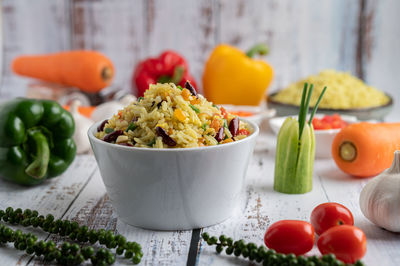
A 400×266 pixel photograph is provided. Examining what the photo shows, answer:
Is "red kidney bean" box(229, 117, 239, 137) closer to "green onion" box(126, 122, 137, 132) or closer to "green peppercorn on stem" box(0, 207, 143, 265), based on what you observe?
"green onion" box(126, 122, 137, 132)

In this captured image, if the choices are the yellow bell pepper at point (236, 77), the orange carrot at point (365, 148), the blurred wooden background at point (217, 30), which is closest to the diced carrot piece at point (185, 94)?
the orange carrot at point (365, 148)

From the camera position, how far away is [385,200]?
1897 millimetres

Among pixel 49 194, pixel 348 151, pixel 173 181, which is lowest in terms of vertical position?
pixel 49 194

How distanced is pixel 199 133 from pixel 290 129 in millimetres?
584

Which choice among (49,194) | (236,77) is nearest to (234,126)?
(49,194)

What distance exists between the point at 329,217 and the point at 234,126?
0.51 meters

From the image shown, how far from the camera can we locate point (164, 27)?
521 cm

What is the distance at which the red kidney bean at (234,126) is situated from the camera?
2.03 metres

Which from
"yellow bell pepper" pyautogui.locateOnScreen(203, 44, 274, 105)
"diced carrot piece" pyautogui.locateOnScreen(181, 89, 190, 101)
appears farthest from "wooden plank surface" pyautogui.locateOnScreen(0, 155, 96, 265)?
"yellow bell pepper" pyautogui.locateOnScreen(203, 44, 274, 105)

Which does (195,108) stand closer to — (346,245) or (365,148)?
(346,245)

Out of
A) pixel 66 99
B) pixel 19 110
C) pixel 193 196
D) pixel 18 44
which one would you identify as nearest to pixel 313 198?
pixel 193 196

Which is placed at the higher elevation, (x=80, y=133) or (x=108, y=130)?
(x=108, y=130)

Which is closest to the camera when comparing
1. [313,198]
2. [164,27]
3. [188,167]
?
[188,167]

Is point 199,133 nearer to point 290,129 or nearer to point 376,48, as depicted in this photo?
point 290,129
